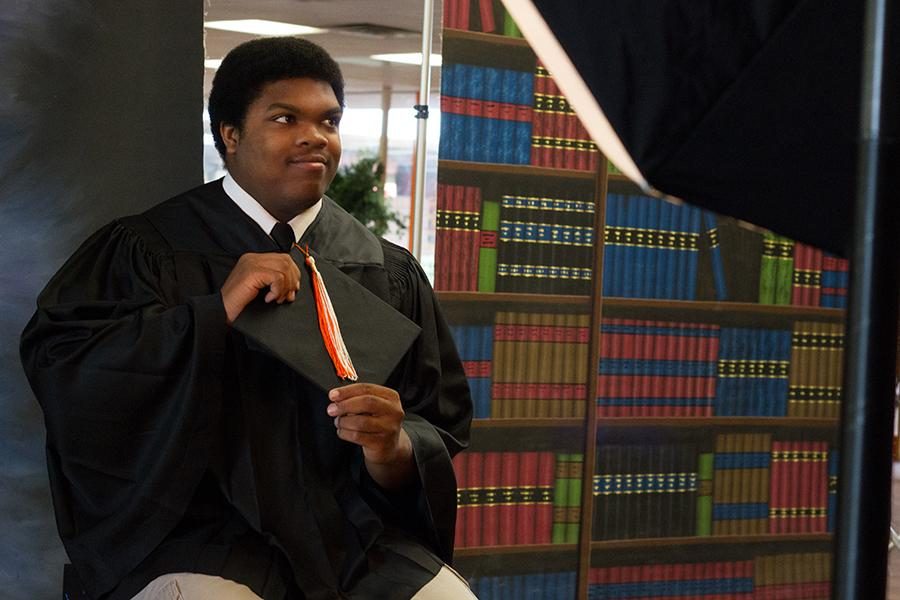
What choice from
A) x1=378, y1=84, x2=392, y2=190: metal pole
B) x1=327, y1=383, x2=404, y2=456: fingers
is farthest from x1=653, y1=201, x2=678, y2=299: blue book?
x1=378, y1=84, x2=392, y2=190: metal pole

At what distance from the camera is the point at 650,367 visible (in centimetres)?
349

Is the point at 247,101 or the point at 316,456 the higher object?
the point at 247,101

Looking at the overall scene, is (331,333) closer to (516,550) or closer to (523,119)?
(523,119)

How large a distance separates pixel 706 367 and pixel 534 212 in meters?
0.72

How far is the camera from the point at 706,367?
3537 millimetres

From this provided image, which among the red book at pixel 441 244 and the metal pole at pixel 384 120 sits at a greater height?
the metal pole at pixel 384 120

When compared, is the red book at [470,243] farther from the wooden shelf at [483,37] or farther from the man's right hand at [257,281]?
the man's right hand at [257,281]

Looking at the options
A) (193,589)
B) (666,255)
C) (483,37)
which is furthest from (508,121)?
(193,589)

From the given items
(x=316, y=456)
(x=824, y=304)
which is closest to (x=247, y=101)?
(x=316, y=456)

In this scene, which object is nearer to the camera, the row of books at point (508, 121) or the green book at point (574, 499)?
the row of books at point (508, 121)

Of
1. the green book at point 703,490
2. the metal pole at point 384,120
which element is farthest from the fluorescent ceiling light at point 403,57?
the green book at point 703,490

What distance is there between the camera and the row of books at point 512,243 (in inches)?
128

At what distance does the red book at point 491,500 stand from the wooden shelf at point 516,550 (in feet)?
0.07

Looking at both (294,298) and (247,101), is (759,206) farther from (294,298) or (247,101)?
(247,101)
